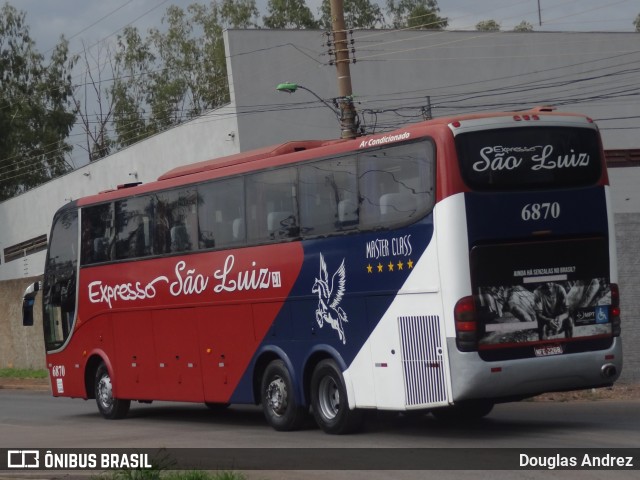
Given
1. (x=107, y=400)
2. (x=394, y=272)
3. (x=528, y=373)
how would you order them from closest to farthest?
(x=528, y=373) → (x=394, y=272) → (x=107, y=400)

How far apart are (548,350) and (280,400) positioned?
412 centimetres

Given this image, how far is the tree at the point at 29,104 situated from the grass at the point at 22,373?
3542 centimetres

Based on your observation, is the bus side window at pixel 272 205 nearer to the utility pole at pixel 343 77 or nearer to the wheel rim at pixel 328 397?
the wheel rim at pixel 328 397

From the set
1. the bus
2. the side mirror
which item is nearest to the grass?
the side mirror

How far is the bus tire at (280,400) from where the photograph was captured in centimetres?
1545

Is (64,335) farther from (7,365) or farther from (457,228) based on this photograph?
(7,365)

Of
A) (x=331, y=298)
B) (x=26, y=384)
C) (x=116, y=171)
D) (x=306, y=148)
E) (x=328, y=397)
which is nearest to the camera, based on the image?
(x=331, y=298)

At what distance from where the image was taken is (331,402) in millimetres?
15023

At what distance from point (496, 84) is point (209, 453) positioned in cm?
2760

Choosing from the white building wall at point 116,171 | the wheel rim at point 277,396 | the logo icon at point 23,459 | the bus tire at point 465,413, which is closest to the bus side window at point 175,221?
the wheel rim at point 277,396

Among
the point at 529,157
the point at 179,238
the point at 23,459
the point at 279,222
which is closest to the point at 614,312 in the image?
the point at 529,157

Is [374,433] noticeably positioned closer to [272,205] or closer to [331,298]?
[331,298]

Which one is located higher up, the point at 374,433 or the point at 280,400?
the point at 280,400

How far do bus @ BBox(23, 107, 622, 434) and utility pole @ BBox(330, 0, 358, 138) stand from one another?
544 centimetres
